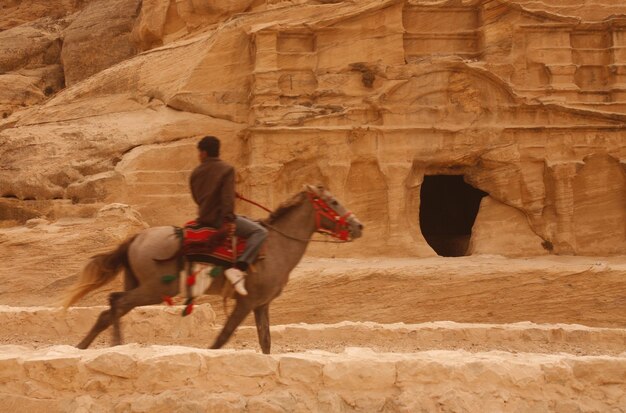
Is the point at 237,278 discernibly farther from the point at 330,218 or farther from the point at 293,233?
the point at 330,218

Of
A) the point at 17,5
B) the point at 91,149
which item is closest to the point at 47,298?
the point at 91,149

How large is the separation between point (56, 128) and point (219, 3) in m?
6.79

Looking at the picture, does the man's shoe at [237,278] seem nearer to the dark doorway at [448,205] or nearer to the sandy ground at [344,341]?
the sandy ground at [344,341]

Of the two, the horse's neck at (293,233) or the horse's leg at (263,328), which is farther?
the horse's neck at (293,233)

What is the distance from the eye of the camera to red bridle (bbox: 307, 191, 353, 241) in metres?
7.41

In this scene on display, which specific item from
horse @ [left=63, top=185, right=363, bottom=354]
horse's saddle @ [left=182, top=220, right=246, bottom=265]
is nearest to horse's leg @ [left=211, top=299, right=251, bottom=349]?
horse @ [left=63, top=185, right=363, bottom=354]

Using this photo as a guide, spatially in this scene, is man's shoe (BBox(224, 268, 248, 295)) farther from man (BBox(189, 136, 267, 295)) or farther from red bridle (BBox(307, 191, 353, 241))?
red bridle (BBox(307, 191, 353, 241))

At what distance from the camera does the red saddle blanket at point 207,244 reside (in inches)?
Result: 263

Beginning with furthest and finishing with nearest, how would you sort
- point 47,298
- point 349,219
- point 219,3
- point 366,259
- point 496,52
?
point 219,3 < point 496,52 < point 366,259 < point 47,298 < point 349,219

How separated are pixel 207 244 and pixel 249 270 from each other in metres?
0.53

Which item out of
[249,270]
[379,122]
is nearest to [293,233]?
[249,270]

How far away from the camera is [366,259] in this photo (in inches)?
618

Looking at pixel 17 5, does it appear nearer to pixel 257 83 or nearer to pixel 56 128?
pixel 56 128

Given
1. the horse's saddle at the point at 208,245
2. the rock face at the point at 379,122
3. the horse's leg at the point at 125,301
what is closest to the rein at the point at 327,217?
the horse's saddle at the point at 208,245
